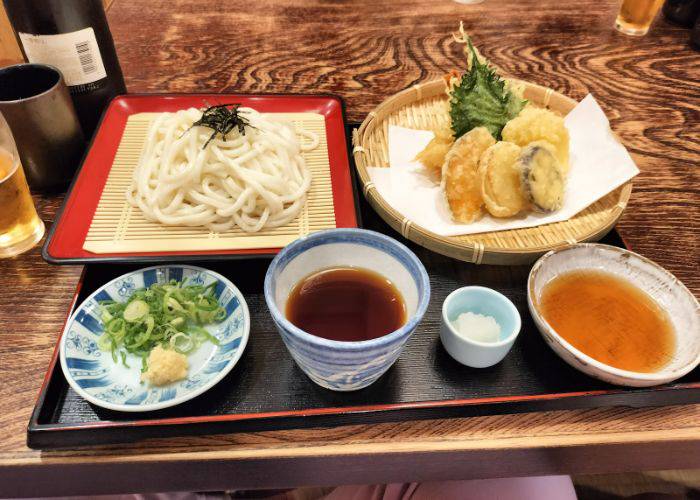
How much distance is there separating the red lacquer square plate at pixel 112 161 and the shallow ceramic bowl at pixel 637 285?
538 millimetres

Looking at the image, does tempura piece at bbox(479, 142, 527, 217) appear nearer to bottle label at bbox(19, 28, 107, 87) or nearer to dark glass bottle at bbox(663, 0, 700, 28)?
bottle label at bbox(19, 28, 107, 87)

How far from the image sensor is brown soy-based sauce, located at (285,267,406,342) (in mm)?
1172

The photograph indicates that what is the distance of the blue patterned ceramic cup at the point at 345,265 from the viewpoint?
976 millimetres

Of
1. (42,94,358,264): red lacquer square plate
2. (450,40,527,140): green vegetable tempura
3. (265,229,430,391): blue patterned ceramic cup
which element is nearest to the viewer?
(265,229,430,391): blue patterned ceramic cup

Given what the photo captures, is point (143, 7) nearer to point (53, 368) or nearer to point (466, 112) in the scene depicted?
point (466, 112)

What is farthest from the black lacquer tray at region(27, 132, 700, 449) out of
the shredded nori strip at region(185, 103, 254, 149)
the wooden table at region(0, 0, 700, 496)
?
the shredded nori strip at region(185, 103, 254, 149)

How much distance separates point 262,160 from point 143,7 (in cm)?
163

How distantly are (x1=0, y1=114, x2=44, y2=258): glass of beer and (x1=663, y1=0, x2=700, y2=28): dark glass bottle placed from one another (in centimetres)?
311


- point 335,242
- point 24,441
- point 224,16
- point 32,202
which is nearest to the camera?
point 24,441

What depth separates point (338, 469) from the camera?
3.63 feet

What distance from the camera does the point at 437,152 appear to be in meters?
1.71

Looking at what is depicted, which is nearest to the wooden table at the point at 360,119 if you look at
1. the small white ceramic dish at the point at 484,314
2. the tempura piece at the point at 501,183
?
the small white ceramic dish at the point at 484,314

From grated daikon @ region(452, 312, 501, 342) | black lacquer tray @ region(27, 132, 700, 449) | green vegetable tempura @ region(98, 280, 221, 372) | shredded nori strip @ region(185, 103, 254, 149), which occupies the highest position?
shredded nori strip @ region(185, 103, 254, 149)

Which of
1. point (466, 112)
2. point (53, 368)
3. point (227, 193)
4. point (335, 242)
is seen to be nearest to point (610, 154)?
point (466, 112)
